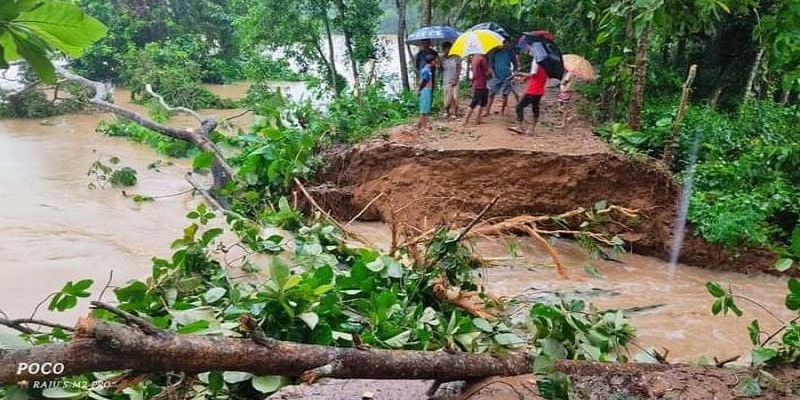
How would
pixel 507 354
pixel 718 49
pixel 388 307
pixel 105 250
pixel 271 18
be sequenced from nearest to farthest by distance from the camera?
pixel 507 354 < pixel 388 307 < pixel 105 250 < pixel 718 49 < pixel 271 18

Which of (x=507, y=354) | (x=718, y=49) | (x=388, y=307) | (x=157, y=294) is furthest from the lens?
(x=718, y=49)

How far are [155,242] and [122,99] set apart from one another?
1720 cm

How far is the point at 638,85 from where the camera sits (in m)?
8.56

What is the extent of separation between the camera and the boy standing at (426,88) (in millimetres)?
9141

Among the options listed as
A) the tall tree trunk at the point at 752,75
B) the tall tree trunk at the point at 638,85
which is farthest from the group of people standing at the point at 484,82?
the tall tree trunk at the point at 752,75

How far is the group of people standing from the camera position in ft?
28.9

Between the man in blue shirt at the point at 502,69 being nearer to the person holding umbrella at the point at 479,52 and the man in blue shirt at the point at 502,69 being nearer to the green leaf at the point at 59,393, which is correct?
the person holding umbrella at the point at 479,52

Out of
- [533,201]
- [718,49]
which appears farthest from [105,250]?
[718,49]

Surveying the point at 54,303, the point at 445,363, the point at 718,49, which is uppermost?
the point at 718,49

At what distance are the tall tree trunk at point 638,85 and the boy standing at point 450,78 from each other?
2570mm

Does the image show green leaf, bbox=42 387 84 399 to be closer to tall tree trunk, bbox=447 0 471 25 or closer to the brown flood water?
the brown flood water

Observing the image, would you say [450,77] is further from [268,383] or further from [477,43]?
[268,383]

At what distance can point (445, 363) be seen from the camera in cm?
258

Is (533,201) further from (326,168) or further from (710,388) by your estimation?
(710,388)
